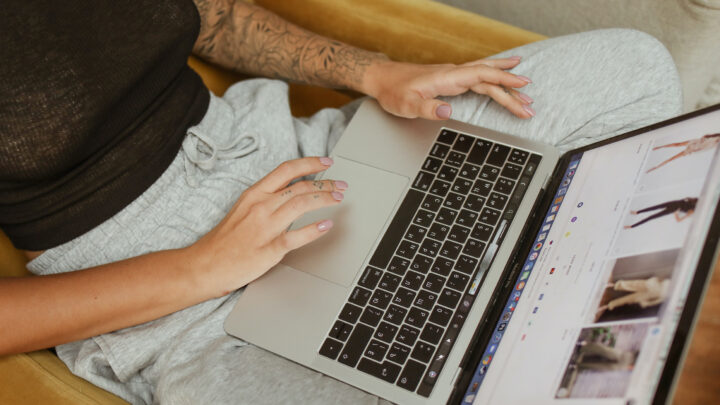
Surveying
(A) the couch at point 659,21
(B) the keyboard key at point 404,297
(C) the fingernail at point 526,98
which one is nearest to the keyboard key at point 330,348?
(B) the keyboard key at point 404,297

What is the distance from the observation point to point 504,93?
2.99 ft

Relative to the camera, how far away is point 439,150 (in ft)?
3.00

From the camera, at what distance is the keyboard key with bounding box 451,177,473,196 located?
86cm

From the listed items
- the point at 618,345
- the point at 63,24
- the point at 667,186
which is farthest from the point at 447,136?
the point at 63,24

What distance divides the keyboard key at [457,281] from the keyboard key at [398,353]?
0.11 meters

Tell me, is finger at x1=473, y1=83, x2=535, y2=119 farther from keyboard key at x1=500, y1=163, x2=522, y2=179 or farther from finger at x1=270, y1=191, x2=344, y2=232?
finger at x1=270, y1=191, x2=344, y2=232

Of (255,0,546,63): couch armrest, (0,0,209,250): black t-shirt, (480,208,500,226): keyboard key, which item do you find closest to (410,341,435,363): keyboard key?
(480,208,500,226): keyboard key

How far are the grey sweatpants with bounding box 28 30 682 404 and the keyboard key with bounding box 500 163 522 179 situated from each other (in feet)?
0.30

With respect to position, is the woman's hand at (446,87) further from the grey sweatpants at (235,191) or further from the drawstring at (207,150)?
the drawstring at (207,150)

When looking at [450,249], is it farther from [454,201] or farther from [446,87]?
[446,87]

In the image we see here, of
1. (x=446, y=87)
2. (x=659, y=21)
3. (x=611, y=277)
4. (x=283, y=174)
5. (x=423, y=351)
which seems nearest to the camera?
(x=611, y=277)

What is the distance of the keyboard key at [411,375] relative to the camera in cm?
71

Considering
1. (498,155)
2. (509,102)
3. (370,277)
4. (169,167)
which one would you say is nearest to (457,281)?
(370,277)

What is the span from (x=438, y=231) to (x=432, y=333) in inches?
6.5
